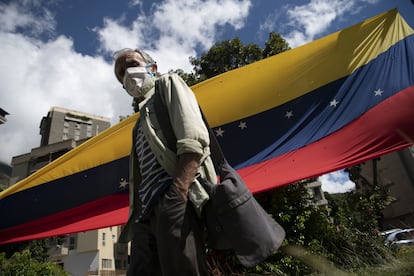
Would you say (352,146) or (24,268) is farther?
(24,268)

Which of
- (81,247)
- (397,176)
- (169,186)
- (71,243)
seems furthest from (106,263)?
(169,186)

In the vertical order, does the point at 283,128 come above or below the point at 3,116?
below

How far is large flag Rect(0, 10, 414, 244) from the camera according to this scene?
12.3ft

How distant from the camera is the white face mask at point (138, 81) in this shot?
2117 mm

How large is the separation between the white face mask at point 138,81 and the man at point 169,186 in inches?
5.6

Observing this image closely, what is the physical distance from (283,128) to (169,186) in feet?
9.85

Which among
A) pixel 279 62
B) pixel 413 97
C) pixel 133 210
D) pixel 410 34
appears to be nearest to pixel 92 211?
pixel 133 210

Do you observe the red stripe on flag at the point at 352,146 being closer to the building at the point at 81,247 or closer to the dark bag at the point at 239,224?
the dark bag at the point at 239,224

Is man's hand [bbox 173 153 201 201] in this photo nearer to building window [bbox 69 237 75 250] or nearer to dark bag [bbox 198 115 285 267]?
dark bag [bbox 198 115 285 267]

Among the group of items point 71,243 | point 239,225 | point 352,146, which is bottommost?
point 239,225

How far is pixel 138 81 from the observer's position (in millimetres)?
2135

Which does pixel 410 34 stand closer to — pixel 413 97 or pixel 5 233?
pixel 413 97

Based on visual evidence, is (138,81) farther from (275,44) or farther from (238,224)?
(275,44)

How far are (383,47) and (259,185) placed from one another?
2.36 metres
